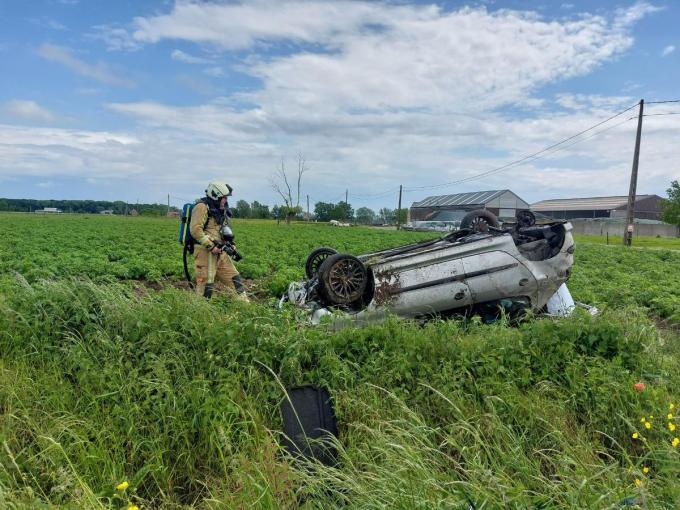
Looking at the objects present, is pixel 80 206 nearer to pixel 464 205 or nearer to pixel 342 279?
pixel 464 205

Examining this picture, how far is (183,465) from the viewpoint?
3.30 meters

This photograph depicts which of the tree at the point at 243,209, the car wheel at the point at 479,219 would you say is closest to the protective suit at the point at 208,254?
the car wheel at the point at 479,219

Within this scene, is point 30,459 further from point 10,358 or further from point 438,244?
point 438,244

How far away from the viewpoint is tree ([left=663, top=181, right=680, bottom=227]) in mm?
49653

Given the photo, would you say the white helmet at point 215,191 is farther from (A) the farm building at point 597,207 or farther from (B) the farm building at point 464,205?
(A) the farm building at point 597,207

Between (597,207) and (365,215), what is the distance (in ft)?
157

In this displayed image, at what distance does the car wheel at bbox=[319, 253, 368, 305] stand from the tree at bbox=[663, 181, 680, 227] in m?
55.6

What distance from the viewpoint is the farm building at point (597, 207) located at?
73.4 m

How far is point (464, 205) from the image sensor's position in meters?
80.4

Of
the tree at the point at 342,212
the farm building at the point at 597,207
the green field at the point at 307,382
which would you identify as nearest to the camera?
the green field at the point at 307,382

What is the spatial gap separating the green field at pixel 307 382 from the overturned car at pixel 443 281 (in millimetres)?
776

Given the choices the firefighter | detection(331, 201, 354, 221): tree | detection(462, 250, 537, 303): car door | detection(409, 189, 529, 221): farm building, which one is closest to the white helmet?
the firefighter

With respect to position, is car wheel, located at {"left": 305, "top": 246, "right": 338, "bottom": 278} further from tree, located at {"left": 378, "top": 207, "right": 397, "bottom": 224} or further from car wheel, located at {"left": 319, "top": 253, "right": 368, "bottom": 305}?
tree, located at {"left": 378, "top": 207, "right": 397, "bottom": 224}

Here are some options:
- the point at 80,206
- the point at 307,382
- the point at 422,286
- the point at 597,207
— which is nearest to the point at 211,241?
the point at 422,286
